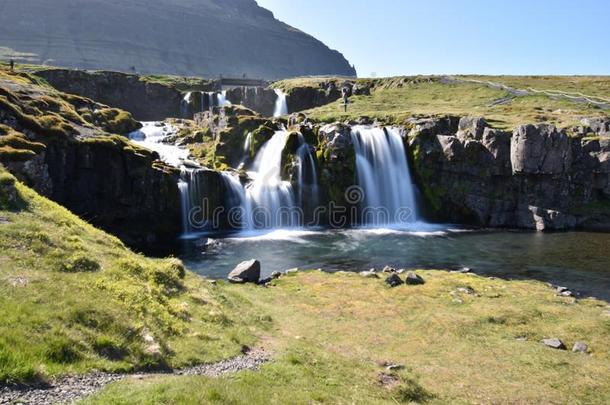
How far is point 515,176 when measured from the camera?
254ft

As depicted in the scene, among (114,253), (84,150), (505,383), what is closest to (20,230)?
(114,253)

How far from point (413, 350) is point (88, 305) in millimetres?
16676

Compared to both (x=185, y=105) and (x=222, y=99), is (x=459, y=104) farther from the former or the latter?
(x=185, y=105)

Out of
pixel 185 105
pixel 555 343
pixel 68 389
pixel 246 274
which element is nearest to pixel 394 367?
pixel 555 343

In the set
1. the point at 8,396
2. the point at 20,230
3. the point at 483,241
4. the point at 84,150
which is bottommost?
the point at 483,241

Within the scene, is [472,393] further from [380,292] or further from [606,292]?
[606,292]

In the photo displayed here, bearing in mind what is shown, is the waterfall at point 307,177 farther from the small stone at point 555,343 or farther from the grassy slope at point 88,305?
the small stone at point 555,343

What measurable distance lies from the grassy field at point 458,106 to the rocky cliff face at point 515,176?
44.4 feet

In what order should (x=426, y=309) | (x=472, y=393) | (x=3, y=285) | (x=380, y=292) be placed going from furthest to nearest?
(x=380, y=292) → (x=426, y=309) → (x=472, y=393) → (x=3, y=285)

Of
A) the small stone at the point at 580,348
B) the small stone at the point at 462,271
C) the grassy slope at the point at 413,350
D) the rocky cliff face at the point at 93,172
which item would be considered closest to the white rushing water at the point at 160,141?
the rocky cliff face at the point at 93,172

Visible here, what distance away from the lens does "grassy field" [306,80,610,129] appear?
331 ft

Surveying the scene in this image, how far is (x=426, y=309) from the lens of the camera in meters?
31.5

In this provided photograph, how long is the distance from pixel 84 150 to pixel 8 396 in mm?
Answer: 51208

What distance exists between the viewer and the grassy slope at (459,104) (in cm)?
10175
